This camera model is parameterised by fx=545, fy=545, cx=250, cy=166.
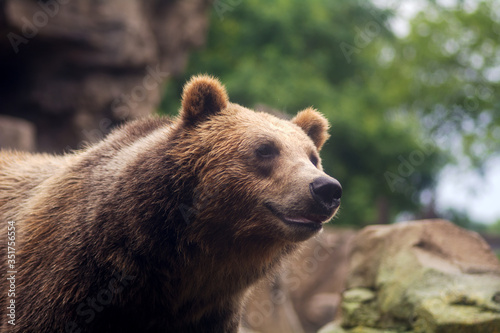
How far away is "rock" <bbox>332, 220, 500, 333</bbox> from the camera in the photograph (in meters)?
5.16

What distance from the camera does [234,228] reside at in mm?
4023

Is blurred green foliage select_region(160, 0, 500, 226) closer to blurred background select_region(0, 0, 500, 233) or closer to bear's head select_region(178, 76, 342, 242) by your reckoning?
blurred background select_region(0, 0, 500, 233)

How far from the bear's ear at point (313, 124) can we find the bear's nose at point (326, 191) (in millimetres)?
1297

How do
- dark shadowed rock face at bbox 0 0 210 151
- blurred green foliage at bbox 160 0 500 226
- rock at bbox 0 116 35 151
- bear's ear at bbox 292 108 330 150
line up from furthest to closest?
blurred green foliage at bbox 160 0 500 226 → dark shadowed rock face at bbox 0 0 210 151 → rock at bbox 0 116 35 151 → bear's ear at bbox 292 108 330 150

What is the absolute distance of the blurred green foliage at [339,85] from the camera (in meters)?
20.8

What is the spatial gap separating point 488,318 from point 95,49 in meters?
10.6

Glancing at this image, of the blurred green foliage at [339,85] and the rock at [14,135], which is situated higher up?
the rock at [14,135]

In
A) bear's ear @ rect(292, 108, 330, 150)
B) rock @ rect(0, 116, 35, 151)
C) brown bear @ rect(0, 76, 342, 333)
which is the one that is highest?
bear's ear @ rect(292, 108, 330, 150)

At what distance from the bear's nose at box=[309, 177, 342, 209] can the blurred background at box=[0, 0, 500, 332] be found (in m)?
4.05

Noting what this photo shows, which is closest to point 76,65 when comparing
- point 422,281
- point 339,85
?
point 422,281

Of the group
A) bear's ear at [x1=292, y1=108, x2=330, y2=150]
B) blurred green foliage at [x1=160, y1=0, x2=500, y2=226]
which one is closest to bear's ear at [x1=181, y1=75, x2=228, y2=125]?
bear's ear at [x1=292, y1=108, x2=330, y2=150]

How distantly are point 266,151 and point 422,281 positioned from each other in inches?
105

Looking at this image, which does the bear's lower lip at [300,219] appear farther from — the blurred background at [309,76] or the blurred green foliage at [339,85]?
the blurred green foliage at [339,85]

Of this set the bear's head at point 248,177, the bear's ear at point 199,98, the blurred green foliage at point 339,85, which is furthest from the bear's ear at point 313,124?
the blurred green foliage at point 339,85
